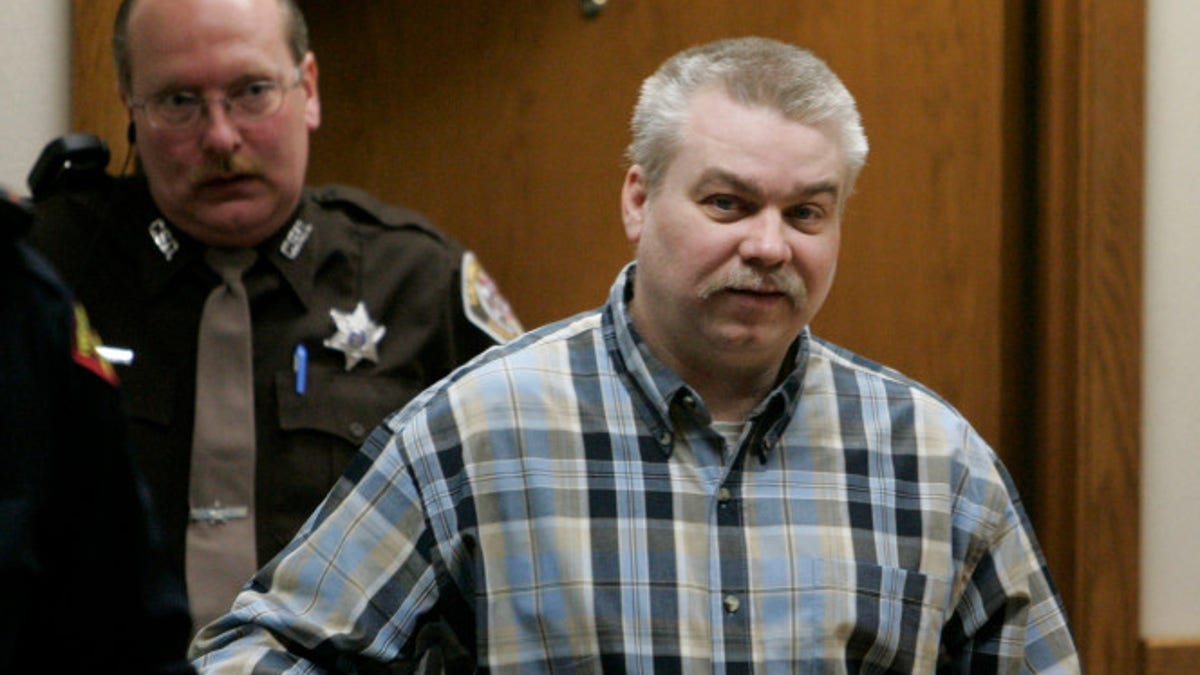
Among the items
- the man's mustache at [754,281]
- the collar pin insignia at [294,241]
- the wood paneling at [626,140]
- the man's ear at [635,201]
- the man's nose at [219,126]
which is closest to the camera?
the man's mustache at [754,281]

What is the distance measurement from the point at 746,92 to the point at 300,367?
0.73 m

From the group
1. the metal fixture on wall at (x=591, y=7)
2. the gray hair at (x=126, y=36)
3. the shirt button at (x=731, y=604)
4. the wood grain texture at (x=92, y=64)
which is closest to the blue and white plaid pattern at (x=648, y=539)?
the shirt button at (x=731, y=604)

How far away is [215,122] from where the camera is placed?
2.25 meters

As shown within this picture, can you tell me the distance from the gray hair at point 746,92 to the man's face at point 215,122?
0.54 meters

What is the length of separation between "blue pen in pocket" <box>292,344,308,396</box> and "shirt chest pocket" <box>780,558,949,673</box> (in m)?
0.76

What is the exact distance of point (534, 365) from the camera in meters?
1.91

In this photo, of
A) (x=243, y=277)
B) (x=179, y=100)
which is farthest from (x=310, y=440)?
(x=179, y=100)

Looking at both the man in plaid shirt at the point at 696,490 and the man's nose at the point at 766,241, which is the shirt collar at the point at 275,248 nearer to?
the man in plaid shirt at the point at 696,490

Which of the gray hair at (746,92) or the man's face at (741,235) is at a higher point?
the gray hair at (746,92)

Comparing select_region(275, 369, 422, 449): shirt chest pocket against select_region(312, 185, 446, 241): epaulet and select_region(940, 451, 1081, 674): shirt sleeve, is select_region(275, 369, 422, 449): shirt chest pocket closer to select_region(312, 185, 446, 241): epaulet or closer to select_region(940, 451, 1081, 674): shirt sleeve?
select_region(312, 185, 446, 241): epaulet

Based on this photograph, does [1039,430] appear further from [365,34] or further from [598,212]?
[365,34]

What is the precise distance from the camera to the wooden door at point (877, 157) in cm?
266

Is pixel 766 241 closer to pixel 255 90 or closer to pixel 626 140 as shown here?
pixel 255 90

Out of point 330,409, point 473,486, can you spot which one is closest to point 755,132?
point 473,486
